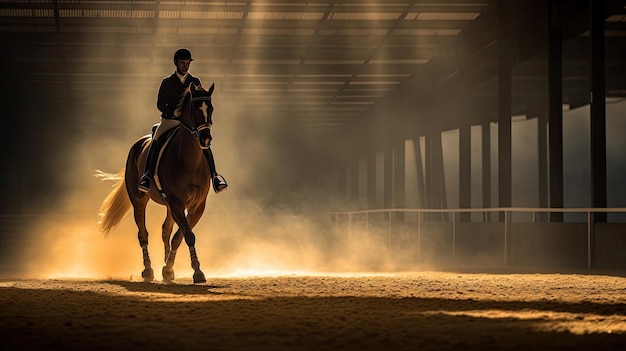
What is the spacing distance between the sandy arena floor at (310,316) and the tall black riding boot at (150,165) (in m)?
1.28

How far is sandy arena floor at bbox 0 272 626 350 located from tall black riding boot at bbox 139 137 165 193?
1279 millimetres

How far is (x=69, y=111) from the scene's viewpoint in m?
47.1

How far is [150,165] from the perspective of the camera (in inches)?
557

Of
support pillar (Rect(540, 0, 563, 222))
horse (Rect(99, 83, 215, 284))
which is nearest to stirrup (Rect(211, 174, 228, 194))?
horse (Rect(99, 83, 215, 284))

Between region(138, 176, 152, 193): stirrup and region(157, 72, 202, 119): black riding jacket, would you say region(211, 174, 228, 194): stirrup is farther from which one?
region(157, 72, 202, 119): black riding jacket

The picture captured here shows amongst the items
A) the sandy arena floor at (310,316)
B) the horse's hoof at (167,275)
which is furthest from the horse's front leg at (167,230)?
the sandy arena floor at (310,316)

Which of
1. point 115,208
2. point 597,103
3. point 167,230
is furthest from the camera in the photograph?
point 597,103

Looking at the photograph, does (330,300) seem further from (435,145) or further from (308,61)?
(435,145)

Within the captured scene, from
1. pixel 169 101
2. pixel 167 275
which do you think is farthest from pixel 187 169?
pixel 167 275

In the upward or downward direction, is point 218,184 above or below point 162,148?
below

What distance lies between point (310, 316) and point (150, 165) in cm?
550

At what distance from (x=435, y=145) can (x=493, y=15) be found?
1886 centimetres

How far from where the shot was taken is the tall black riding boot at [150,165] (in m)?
14.1

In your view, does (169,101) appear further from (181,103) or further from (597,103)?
(597,103)
